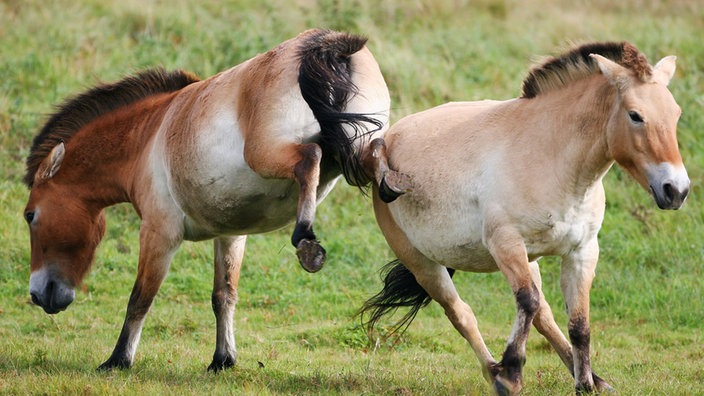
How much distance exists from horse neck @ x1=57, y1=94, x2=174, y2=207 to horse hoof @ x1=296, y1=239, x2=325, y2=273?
221cm

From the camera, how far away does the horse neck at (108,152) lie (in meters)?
6.98

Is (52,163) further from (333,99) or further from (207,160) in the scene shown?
(333,99)

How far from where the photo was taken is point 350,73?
599cm

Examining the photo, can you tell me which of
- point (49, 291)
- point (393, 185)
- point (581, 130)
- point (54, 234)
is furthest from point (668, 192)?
point (49, 291)

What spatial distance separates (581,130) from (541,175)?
13.2 inches

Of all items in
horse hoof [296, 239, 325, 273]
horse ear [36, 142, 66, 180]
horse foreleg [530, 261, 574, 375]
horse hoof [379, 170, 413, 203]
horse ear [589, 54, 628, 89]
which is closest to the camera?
horse ear [589, 54, 628, 89]

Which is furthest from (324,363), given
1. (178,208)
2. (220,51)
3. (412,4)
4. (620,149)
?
(412,4)

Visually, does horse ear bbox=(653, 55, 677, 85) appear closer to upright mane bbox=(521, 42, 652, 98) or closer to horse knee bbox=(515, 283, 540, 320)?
upright mane bbox=(521, 42, 652, 98)

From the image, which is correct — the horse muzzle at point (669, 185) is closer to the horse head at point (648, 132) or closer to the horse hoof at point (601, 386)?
the horse head at point (648, 132)

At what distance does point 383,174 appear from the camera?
222 inches

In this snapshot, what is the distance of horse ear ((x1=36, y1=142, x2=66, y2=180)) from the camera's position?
7.02m

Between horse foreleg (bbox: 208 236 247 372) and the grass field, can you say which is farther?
horse foreleg (bbox: 208 236 247 372)

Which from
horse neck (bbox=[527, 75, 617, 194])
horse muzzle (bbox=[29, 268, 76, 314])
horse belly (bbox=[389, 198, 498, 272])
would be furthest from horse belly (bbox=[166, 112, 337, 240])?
horse neck (bbox=[527, 75, 617, 194])

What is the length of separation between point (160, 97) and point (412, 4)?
921 centimetres
